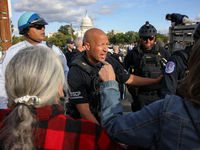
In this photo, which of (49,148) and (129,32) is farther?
(129,32)

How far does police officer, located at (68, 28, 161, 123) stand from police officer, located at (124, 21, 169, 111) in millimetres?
1204

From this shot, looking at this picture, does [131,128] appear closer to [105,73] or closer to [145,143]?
[145,143]

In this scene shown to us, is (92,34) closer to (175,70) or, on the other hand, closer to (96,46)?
(96,46)

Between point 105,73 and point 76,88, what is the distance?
0.81m

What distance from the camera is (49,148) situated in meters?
1.08

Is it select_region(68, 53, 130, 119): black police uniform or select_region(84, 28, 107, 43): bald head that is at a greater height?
select_region(84, 28, 107, 43): bald head

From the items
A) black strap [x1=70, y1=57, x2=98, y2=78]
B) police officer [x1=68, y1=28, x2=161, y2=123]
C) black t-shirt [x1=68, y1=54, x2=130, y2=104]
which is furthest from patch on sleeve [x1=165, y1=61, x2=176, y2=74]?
black strap [x1=70, y1=57, x2=98, y2=78]

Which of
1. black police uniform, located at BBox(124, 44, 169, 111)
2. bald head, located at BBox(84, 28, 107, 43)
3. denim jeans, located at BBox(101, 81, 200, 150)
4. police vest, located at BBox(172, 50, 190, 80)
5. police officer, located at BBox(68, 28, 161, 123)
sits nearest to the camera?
denim jeans, located at BBox(101, 81, 200, 150)

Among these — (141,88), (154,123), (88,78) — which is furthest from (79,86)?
(141,88)

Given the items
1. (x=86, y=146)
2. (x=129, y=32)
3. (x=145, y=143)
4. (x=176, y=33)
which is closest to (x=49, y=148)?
(x=86, y=146)

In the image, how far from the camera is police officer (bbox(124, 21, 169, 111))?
3483 millimetres

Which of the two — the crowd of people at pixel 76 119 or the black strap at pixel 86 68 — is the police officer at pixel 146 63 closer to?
the black strap at pixel 86 68

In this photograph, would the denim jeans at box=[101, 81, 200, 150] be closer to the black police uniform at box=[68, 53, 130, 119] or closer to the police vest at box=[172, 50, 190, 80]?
the black police uniform at box=[68, 53, 130, 119]

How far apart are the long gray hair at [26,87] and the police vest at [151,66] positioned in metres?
2.68
